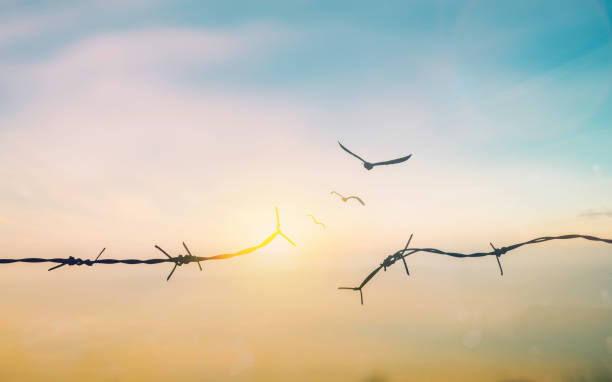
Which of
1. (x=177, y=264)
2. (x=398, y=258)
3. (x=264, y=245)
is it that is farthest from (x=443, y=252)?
(x=177, y=264)

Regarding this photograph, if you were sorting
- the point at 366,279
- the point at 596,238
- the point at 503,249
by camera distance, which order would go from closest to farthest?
the point at 596,238 < the point at 366,279 < the point at 503,249

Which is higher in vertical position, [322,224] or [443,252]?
[322,224]

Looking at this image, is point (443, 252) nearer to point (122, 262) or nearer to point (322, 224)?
point (322, 224)

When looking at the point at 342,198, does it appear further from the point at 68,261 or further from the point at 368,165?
the point at 68,261

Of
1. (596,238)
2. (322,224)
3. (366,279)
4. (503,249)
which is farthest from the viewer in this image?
(503,249)

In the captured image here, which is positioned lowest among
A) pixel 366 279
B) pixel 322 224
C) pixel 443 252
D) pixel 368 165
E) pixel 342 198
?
pixel 366 279

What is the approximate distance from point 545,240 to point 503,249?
67 cm

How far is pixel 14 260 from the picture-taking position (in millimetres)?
3623

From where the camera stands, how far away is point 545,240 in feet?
12.7

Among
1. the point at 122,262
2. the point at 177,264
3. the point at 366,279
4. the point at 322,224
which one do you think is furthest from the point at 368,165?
the point at 122,262

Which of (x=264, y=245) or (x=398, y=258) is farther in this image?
(x=398, y=258)

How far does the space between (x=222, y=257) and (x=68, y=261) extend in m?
1.95

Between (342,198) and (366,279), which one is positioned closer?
(342,198)

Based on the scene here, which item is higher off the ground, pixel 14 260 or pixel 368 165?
pixel 368 165
